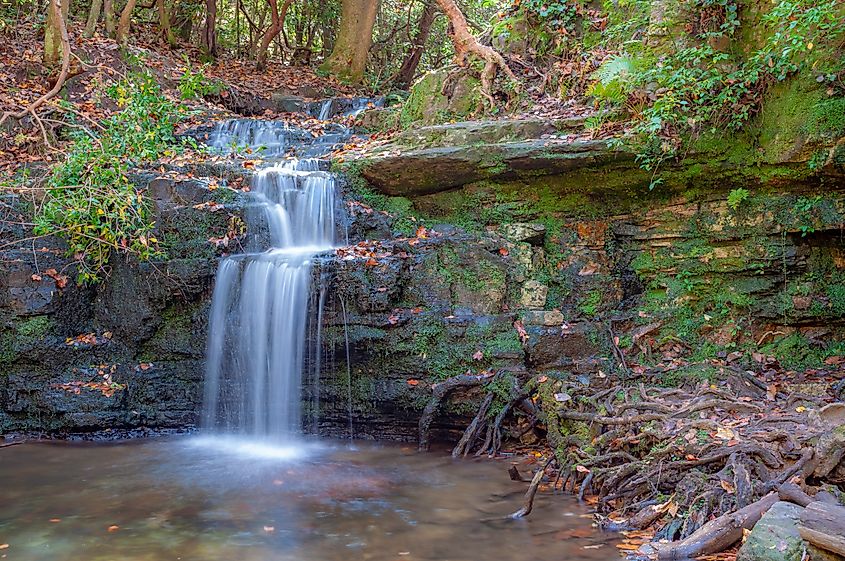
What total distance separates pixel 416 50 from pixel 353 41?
1874mm

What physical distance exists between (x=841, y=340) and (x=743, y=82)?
117 inches

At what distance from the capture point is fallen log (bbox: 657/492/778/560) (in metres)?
4.32

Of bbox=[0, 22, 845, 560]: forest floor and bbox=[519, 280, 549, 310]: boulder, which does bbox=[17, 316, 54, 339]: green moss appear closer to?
bbox=[0, 22, 845, 560]: forest floor

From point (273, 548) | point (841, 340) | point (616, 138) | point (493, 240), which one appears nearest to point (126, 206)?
point (493, 240)

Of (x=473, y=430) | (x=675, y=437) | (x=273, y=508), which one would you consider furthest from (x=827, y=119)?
(x=273, y=508)

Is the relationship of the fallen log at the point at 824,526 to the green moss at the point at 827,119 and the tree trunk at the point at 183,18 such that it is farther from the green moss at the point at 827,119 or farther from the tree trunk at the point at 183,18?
the tree trunk at the point at 183,18

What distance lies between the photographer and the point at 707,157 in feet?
24.6

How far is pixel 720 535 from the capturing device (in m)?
4.33

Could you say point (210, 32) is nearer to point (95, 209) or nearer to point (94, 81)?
point (94, 81)

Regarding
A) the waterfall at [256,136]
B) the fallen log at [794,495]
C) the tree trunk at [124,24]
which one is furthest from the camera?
the tree trunk at [124,24]

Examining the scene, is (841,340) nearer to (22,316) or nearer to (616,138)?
(616,138)

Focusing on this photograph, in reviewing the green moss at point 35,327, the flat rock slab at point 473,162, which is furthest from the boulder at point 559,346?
the green moss at point 35,327

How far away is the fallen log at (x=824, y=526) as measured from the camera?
3.53 metres

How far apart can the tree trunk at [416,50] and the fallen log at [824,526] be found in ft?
49.8
